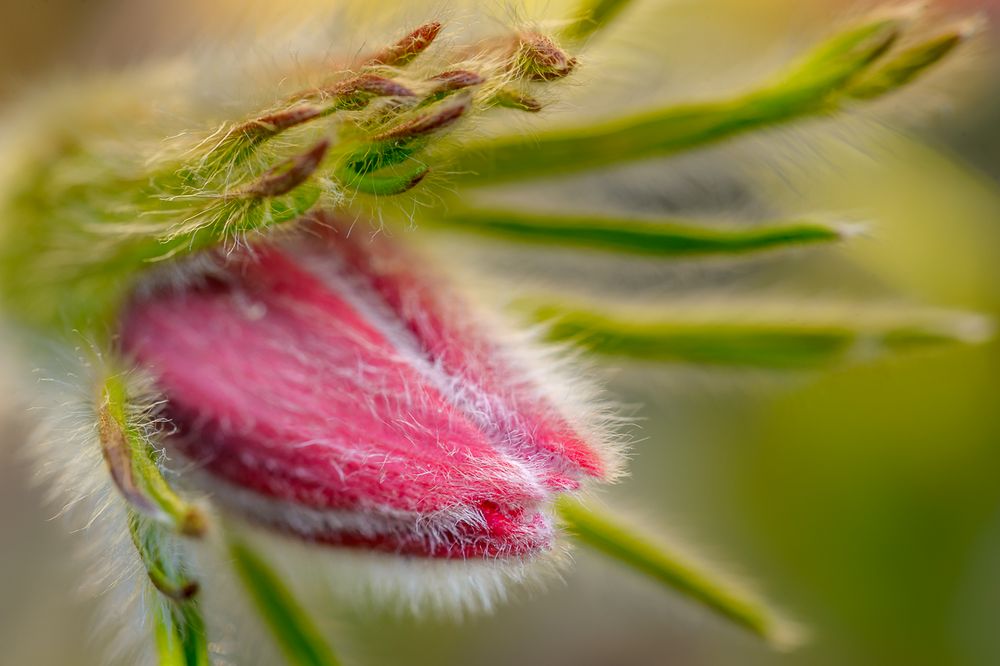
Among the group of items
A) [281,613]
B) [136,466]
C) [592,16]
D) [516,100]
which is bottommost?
[281,613]

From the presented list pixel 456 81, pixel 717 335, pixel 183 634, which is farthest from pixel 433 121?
pixel 717 335

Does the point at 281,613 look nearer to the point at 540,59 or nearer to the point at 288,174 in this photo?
the point at 288,174

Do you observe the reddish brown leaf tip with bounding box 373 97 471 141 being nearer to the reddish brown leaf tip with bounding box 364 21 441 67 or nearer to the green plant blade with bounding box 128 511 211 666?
the reddish brown leaf tip with bounding box 364 21 441 67

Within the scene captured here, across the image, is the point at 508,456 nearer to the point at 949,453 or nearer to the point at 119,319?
the point at 119,319

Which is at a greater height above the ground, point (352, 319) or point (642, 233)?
point (642, 233)

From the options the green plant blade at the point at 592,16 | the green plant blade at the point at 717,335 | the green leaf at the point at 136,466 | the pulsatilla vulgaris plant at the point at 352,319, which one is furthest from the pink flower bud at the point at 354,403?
the green plant blade at the point at 592,16

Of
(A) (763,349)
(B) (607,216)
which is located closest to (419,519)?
(B) (607,216)
